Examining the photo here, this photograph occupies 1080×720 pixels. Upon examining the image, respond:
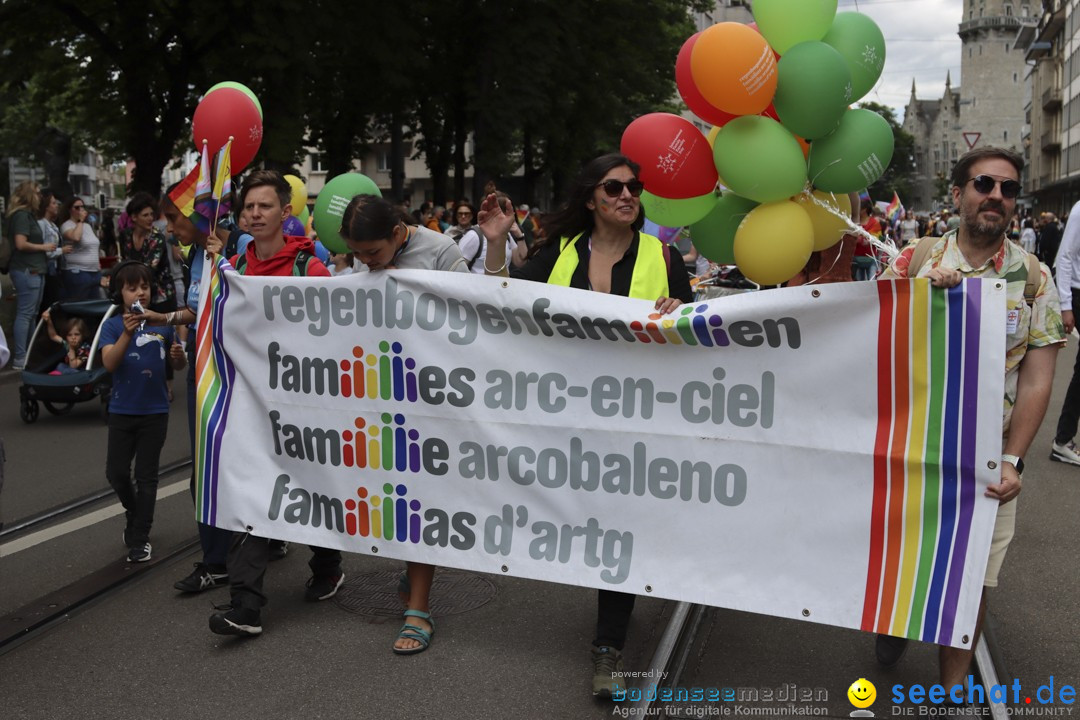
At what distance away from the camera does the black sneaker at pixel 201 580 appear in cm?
539

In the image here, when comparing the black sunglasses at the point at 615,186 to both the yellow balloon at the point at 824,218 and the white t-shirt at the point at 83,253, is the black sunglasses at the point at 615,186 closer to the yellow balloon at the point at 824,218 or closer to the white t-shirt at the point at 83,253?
the yellow balloon at the point at 824,218

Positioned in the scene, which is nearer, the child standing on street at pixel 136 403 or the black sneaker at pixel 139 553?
the child standing on street at pixel 136 403

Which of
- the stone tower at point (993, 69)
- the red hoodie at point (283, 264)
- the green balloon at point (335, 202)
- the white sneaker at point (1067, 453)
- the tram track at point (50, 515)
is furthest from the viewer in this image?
the stone tower at point (993, 69)

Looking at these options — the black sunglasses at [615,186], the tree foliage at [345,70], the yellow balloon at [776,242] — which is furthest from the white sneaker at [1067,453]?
the tree foliage at [345,70]

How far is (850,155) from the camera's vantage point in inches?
197

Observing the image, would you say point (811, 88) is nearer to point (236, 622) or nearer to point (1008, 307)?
point (1008, 307)

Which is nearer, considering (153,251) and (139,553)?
(139,553)

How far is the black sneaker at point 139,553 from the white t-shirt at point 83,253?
8.70 meters

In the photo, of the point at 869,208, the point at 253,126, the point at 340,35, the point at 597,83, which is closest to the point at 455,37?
the point at 597,83

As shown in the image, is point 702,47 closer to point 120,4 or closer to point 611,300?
point 611,300

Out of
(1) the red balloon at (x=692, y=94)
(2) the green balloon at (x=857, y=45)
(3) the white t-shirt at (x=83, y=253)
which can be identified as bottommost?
(3) the white t-shirt at (x=83, y=253)

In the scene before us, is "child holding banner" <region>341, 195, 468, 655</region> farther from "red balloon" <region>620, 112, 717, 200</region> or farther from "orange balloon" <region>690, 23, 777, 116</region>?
"orange balloon" <region>690, 23, 777, 116</region>

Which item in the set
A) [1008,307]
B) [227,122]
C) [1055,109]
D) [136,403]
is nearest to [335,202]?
[227,122]

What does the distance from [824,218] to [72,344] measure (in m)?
7.57
